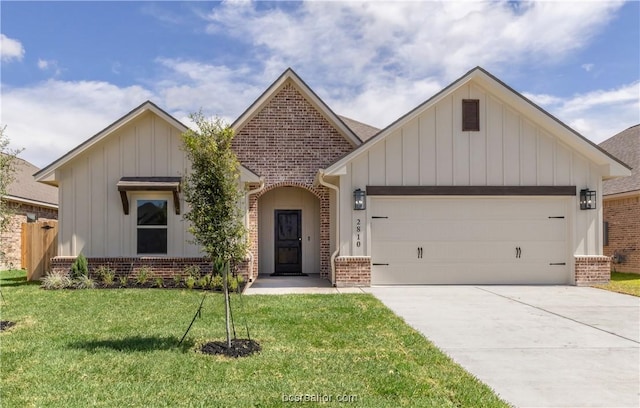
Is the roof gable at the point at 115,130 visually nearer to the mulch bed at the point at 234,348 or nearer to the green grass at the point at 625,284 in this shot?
the mulch bed at the point at 234,348

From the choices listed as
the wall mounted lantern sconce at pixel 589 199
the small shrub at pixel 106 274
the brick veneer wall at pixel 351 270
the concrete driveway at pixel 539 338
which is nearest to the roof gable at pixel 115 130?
the small shrub at pixel 106 274

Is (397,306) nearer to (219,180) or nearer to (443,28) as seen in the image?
(219,180)

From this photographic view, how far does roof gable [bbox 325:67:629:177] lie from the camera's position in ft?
40.4

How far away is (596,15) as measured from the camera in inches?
480

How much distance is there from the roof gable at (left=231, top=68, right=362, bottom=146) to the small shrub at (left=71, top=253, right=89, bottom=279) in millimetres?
5832

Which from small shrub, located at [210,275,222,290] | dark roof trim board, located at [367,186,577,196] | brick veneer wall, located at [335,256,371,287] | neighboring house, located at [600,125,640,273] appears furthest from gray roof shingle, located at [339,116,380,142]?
neighboring house, located at [600,125,640,273]

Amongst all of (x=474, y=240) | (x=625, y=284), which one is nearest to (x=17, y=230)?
(x=474, y=240)

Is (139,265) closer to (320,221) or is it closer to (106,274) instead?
(106,274)

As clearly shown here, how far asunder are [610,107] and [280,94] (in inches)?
486

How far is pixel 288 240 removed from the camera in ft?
51.8

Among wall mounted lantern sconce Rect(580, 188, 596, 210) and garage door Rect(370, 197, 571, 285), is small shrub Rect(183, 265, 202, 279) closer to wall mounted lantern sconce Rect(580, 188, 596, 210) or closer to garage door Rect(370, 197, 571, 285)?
garage door Rect(370, 197, 571, 285)

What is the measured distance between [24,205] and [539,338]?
2080 cm

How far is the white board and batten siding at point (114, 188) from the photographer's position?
1308 cm

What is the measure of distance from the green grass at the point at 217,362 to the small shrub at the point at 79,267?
329cm
